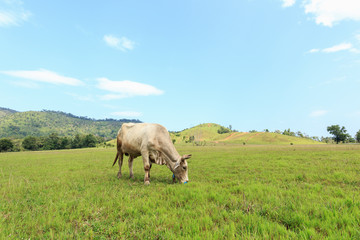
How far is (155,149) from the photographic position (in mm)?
8711

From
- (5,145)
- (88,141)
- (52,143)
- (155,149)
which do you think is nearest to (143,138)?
(155,149)

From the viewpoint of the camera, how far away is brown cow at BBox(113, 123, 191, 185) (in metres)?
8.28

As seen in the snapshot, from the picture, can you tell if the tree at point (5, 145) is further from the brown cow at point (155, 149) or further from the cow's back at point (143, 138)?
the brown cow at point (155, 149)

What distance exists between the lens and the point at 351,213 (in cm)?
397

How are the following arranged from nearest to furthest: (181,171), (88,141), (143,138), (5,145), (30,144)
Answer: (181,171), (143,138), (5,145), (30,144), (88,141)

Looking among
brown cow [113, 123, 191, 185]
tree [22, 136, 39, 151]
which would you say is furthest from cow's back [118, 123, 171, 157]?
tree [22, 136, 39, 151]

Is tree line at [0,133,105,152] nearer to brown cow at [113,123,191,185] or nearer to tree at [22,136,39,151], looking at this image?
tree at [22,136,39,151]

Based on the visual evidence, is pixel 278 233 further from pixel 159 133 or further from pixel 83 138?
pixel 83 138

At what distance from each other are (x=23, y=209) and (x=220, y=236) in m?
5.65

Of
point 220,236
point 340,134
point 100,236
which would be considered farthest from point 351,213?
point 340,134

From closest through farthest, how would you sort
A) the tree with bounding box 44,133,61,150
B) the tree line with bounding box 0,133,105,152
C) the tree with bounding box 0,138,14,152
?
1. the tree with bounding box 0,138,14,152
2. the tree line with bounding box 0,133,105,152
3. the tree with bounding box 44,133,61,150

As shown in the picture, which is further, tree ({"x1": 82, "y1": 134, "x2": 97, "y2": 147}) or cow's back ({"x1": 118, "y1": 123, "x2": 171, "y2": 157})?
tree ({"x1": 82, "y1": 134, "x2": 97, "y2": 147})

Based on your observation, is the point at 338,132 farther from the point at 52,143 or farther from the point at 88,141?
the point at 52,143

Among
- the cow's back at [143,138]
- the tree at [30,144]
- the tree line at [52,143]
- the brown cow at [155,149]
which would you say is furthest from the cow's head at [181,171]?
the tree at [30,144]
